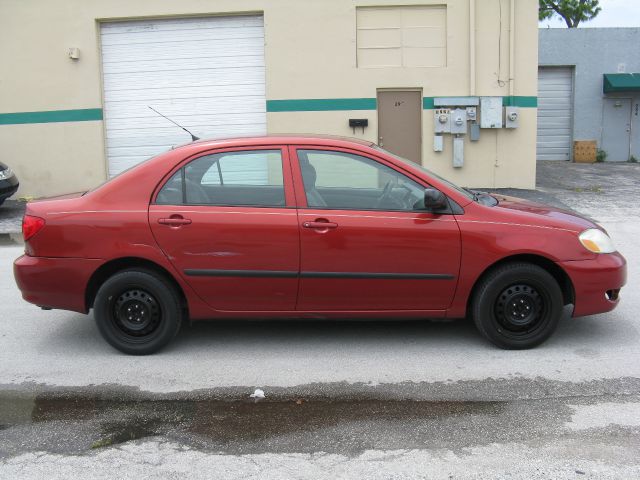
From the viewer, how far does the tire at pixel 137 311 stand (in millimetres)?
5125

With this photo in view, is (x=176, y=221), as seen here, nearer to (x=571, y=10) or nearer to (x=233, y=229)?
(x=233, y=229)

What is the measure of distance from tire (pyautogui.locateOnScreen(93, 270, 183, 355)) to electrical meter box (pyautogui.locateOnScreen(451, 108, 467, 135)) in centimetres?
1032

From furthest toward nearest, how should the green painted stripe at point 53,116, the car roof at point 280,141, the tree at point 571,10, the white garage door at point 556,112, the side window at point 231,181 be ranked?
the tree at point 571,10 → the white garage door at point 556,112 → the green painted stripe at point 53,116 → the car roof at point 280,141 → the side window at point 231,181

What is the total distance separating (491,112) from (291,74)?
14.1 feet

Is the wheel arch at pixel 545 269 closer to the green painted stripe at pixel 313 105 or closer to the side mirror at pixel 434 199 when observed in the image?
the side mirror at pixel 434 199

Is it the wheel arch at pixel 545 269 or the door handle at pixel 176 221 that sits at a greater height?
the door handle at pixel 176 221

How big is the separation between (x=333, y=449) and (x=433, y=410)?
2.59 feet

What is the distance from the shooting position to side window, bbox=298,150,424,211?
5.14m

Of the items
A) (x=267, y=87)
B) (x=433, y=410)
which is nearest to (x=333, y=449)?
(x=433, y=410)

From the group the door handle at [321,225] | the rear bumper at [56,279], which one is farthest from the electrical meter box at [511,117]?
the rear bumper at [56,279]

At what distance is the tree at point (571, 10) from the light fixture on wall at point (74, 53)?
29.4m

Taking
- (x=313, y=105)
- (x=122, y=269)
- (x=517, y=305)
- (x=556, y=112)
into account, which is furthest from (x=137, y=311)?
(x=556, y=112)

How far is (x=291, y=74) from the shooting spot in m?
14.4

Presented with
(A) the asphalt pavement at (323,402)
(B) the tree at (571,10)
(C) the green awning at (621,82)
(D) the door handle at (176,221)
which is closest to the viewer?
(A) the asphalt pavement at (323,402)
